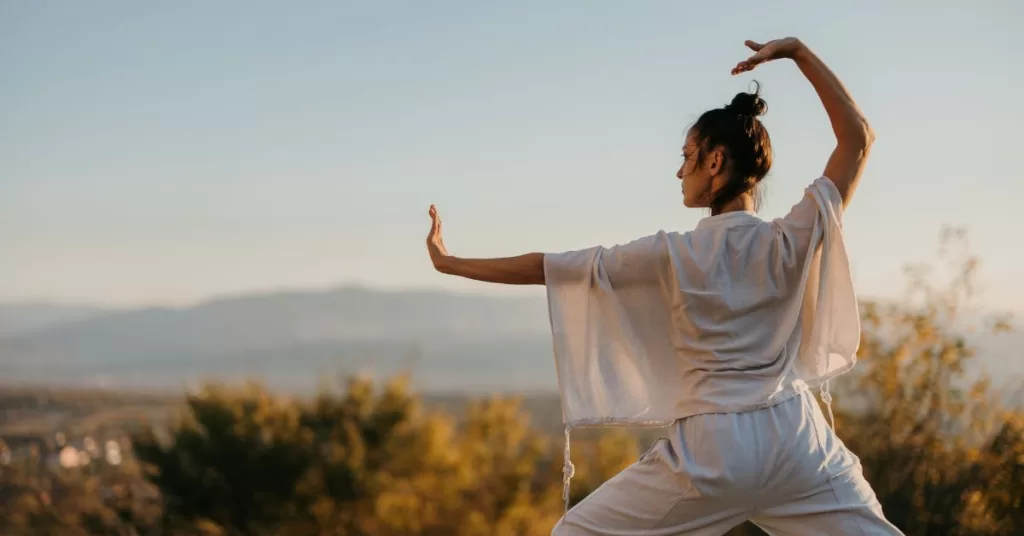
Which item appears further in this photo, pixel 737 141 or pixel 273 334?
pixel 273 334

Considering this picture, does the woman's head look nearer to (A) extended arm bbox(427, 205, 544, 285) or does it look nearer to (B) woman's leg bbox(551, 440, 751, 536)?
(A) extended arm bbox(427, 205, 544, 285)

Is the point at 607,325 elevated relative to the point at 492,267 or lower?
lower

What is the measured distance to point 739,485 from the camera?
7.91ft

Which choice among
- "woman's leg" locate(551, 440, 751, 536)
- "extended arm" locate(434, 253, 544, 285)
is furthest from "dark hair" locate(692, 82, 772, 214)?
"woman's leg" locate(551, 440, 751, 536)

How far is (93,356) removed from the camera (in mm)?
60562

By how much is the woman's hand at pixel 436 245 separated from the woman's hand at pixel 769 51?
31.8 inches

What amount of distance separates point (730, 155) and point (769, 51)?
0.26 m

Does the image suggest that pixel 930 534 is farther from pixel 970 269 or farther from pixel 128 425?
pixel 128 425

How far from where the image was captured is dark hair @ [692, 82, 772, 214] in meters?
2.55

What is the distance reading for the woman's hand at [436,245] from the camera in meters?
2.56

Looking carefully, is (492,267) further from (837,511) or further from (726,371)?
(837,511)

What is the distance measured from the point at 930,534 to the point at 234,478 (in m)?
6.99

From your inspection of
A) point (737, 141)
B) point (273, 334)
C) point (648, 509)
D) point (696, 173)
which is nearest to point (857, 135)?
point (737, 141)

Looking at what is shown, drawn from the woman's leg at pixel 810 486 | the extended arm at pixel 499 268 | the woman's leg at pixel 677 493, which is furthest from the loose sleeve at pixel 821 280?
the extended arm at pixel 499 268
